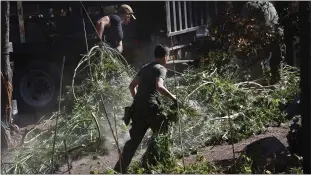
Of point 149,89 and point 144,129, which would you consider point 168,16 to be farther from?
point 144,129

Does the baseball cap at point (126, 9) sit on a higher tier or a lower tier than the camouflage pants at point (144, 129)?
higher

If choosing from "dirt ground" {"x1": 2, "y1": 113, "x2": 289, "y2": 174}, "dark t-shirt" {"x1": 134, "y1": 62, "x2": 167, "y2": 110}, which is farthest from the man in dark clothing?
Answer: "dirt ground" {"x1": 2, "y1": 113, "x2": 289, "y2": 174}

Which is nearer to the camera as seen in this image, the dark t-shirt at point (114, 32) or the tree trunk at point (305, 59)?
the tree trunk at point (305, 59)

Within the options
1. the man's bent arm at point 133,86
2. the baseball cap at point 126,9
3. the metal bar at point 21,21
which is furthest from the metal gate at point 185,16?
the man's bent arm at point 133,86

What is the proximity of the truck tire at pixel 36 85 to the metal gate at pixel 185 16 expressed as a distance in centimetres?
233

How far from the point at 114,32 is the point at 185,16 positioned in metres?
2.65

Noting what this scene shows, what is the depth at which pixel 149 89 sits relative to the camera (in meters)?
6.79

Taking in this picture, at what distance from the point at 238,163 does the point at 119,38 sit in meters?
4.48

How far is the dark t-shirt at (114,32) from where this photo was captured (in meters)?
10.2

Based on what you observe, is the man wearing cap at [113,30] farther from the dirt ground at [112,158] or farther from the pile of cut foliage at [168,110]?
the dirt ground at [112,158]

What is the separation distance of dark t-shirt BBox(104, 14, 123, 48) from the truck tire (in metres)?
1.47

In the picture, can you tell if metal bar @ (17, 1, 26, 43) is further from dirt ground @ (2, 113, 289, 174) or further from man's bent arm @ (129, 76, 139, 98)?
Answer: man's bent arm @ (129, 76, 139, 98)

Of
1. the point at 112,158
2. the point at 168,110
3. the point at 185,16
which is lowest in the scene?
the point at 112,158

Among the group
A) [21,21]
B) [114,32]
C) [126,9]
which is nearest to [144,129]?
[114,32]
